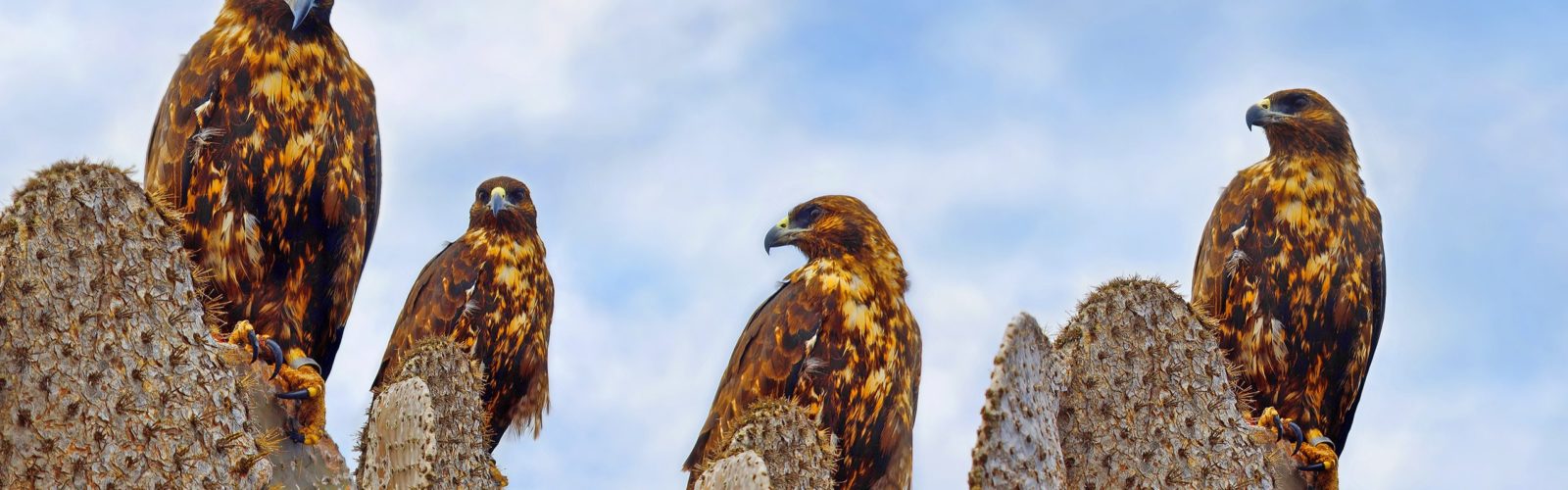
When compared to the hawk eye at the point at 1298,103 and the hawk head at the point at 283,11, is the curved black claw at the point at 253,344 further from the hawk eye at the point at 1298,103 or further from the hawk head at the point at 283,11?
the hawk eye at the point at 1298,103

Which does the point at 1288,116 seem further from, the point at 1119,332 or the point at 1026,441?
the point at 1026,441

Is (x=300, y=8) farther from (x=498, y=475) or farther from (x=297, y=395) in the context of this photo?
(x=498, y=475)

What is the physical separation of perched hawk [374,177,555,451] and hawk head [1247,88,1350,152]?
13.8ft

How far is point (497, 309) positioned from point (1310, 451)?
438 cm

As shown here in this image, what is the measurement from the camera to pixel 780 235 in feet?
27.6

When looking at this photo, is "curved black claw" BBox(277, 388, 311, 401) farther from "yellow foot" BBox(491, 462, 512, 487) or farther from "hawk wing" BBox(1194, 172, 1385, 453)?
"hawk wing" BBox(1194, 172, 1385, 453)

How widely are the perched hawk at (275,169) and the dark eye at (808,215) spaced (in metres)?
2.53

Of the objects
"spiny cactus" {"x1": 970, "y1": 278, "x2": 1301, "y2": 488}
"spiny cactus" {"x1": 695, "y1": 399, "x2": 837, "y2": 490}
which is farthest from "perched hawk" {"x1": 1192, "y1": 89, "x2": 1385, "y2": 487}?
"spiny cactus" {"x1": 695, "y1": 399, "x2": 837, "y2": 490}

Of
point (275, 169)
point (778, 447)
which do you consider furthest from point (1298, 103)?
point (275, 169)

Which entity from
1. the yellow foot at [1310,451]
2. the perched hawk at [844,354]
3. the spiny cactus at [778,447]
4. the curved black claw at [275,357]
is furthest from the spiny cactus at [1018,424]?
the curved black claw at [275,357]

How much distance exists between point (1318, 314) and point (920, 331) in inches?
80.8

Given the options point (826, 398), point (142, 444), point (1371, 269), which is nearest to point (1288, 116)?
point (1371, 269)

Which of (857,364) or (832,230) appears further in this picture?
(832,230)

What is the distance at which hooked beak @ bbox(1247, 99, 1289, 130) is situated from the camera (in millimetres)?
8914
